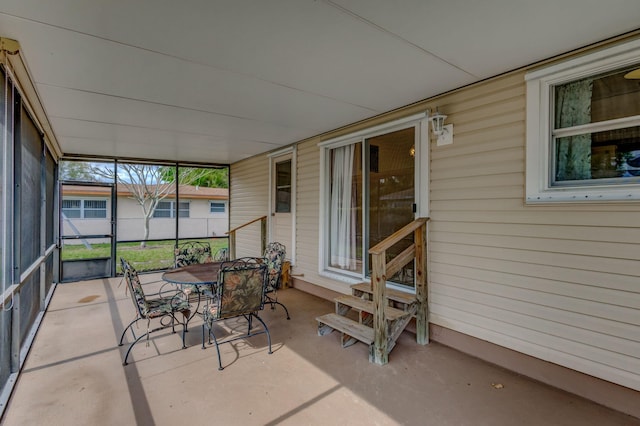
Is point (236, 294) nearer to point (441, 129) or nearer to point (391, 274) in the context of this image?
point (391, 274)

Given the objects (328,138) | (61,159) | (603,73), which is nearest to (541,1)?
(603,73)

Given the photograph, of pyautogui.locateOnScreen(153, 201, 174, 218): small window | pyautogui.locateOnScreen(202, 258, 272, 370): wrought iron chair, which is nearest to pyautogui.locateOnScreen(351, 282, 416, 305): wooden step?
pyautogui.locateOnScreen(202, 258, 272, 370): wrought iron chair

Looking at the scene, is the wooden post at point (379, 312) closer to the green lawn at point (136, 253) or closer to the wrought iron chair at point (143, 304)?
the wrought iron chair at point (143, 304)

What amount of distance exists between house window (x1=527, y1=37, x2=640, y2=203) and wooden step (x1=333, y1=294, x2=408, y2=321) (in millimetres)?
1659

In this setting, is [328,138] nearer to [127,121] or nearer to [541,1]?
[127,121]

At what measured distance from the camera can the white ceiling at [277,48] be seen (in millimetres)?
1899

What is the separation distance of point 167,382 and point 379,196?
3.18 m

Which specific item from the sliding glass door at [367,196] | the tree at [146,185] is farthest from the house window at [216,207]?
the sliding glass door at [367,196]

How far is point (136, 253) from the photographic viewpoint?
29.9ft

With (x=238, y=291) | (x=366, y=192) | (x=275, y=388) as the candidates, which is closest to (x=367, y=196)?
(x=366, y=192)

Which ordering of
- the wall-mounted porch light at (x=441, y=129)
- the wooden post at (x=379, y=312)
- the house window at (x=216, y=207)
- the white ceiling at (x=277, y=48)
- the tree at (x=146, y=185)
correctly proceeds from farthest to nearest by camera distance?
the house window at (x=216, y=207), the tree at (x=146, y=185), the wall-mounted porch light at (x=441, y=129), the wooden post at (x=379, y=312), the white ceiling at (x=277, y=48)

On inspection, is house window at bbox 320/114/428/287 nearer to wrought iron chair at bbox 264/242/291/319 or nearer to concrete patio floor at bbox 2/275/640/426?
wrought iron chair at bbox 264/242/291/319

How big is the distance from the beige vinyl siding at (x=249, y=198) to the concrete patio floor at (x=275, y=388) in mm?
3782

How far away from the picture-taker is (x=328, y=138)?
5.04m
